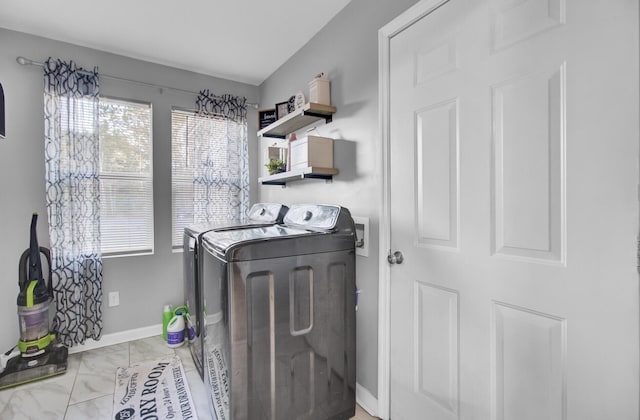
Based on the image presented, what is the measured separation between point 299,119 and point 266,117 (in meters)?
0.59

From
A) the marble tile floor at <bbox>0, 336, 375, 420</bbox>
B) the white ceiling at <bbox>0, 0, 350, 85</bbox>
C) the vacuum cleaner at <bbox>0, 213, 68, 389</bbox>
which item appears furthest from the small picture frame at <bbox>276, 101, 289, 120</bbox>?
the marble tile floor at <bbox>0, 336, 375, 420</bbox>

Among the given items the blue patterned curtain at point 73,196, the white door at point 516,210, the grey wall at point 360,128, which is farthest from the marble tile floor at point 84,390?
the white door at point 516,210

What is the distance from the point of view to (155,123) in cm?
274

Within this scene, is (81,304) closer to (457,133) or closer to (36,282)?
(36,282)

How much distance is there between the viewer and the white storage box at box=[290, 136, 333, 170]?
1944mm

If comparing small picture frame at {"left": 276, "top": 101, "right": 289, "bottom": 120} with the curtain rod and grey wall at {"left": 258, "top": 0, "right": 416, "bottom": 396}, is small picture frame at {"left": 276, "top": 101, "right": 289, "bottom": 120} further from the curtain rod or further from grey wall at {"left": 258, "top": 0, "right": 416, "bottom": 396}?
the curtain rod

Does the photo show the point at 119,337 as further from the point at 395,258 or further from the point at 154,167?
the point at 395,258

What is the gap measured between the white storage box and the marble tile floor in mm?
1514

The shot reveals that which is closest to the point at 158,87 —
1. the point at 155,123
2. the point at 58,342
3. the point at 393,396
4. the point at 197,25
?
the point at 155,123

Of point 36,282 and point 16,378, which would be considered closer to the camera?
point 16,378

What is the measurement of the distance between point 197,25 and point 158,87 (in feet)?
2.71

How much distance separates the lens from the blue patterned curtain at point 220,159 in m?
2.88

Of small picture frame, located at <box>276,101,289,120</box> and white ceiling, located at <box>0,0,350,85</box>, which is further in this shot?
small picture frame, located at <box>276,101,289,120</box>

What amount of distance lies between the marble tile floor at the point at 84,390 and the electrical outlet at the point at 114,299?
37 cm
